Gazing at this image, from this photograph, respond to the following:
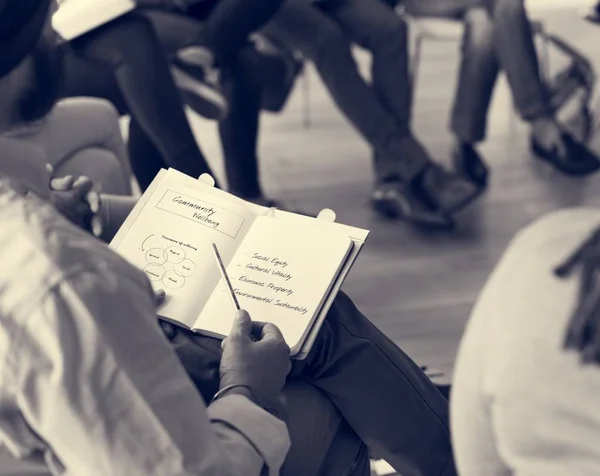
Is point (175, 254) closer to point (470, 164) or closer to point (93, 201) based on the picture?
point (93, 201)

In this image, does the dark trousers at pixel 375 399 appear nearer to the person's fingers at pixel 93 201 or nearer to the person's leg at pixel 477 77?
the person's fingers at pixel 93 201

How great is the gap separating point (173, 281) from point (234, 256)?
9cm

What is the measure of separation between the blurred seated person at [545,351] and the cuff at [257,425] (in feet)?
0.92

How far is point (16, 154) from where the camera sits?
1009mm

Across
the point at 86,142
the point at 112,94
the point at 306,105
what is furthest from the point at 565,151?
the point at 86,142

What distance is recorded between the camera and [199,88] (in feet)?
8.01

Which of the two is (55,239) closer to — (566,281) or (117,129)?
(566,281)

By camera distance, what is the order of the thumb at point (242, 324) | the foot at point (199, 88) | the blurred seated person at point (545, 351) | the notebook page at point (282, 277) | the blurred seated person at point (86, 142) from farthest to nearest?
the foot at point (199, 88) < the blurred seated person at point (86, 142) < the notebook page at point (282, 277) < the thumb at point (242, 324) < the blurred seated person at point (545, 351)

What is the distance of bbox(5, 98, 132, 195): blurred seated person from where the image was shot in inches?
67.9

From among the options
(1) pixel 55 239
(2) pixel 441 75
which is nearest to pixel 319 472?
(1) pixel 55 239

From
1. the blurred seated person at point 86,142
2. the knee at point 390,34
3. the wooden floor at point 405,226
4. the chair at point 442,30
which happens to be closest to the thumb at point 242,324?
the blurred seated person at point 86,142

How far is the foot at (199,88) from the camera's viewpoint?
7.93 ft

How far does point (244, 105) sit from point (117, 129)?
2.06 ft

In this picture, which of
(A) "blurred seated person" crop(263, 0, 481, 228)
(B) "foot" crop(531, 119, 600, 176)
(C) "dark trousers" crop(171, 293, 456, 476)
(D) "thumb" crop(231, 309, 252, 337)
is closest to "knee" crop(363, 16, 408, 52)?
(A) "blurred seated person" crop(263, 0, 481, 228)
